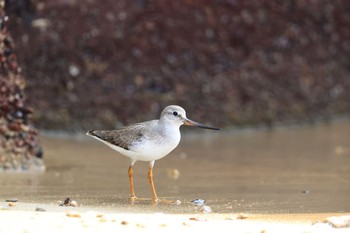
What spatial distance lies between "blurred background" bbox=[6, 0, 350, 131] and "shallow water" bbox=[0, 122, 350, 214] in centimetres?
35

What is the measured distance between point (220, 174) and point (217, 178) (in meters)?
0.22

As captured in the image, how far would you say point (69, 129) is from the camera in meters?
10.1

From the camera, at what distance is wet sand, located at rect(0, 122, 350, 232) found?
609 centimetres

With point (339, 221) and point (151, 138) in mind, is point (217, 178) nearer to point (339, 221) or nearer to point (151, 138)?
A: point (151, 138)

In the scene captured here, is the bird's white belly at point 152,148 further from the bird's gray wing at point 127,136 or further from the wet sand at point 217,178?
the wet sand at point 217,178

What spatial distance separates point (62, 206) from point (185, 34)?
186 inches

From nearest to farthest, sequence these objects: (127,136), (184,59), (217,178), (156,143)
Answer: (156,143) → (127,136) → (217,178) → (184,59)

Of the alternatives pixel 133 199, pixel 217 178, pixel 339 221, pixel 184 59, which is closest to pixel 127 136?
pixel 133 199

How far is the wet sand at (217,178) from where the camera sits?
240 inches

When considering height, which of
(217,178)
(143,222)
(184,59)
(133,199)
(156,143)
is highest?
(184,59)

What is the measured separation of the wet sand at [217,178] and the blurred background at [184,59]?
13.2 inches

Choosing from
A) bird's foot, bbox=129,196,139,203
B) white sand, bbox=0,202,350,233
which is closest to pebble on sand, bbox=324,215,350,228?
white sand, bbox=0,202,350,233

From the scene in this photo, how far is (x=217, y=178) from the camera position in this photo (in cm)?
779

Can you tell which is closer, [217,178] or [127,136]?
[127,136]
